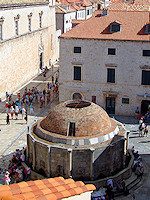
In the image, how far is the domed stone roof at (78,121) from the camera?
24469 millimetres

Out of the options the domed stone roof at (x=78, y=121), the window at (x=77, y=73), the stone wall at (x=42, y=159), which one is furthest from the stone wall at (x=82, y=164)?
the window at (x=77, y=73)

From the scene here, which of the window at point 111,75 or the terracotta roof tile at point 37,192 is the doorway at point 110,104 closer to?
the window at point 111,75

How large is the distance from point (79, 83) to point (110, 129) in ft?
47.3

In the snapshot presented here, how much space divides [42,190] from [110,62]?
81.7 feet

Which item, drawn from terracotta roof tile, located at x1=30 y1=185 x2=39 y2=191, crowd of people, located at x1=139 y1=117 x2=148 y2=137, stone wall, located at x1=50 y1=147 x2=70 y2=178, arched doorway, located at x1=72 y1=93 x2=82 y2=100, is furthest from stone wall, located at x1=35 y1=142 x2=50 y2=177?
arched doorway, located at x1=72 y1=93 x2=82 y2=100

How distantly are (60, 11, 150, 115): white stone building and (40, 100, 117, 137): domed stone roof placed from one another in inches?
509

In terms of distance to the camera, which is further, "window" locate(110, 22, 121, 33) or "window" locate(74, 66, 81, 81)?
"window" locate(74, 66, 81, 81)

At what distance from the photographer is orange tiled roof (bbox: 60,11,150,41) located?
37.3 m

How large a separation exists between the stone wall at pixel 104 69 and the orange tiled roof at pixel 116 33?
1.88ft

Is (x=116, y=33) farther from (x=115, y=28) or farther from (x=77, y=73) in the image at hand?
(x=77, y=73)

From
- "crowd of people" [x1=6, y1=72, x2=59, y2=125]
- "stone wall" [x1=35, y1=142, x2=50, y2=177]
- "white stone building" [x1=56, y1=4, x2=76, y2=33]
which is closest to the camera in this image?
"stone wall" [x1=35, y1=142, x2=50, y2=177]

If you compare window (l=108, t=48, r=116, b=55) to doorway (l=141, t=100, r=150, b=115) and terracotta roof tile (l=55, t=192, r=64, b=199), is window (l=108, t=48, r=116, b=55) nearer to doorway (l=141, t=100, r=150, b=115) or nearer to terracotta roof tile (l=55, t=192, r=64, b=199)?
doorway (l=141, t=100, r=150, b=115)

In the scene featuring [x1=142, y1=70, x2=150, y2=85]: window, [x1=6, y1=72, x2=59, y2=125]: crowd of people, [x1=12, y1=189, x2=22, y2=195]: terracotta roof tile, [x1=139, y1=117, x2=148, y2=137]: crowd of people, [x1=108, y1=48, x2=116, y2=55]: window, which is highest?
[x1=108, y1=48, x2=116, y2=55]: window

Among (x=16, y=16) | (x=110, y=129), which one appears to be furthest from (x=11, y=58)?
(x=110, y=129)
